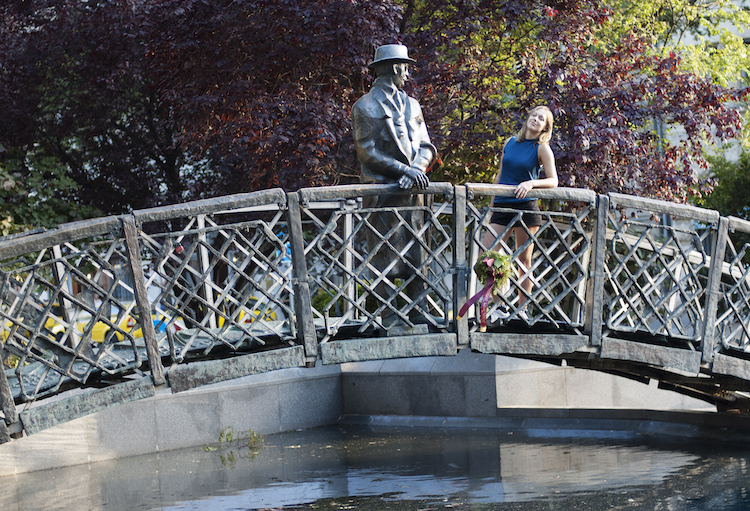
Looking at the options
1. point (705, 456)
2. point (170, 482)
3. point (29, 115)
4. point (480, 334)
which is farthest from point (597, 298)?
point (29, 115)

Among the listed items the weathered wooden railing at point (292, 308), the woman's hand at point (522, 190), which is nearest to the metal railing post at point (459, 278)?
the weathered wooden railing at point (292, 308)

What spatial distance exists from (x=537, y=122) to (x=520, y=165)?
376 millimetres

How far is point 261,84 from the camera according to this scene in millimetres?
11383

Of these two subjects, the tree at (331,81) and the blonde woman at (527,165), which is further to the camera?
the tree at (331,81)

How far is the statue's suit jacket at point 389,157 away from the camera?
6.94m

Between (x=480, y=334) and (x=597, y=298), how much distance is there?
973 mm

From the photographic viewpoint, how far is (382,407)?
470 inches

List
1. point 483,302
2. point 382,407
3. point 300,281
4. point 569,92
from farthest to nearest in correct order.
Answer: point 382,407 → point 569,92 → point 483,302 → point 300,281

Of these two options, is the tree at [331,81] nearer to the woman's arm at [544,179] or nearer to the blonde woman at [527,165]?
the blonde woman at [527,165]

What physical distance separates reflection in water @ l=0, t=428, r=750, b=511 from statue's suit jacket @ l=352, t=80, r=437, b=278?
6.94ft

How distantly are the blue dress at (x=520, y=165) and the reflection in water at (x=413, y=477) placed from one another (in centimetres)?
258

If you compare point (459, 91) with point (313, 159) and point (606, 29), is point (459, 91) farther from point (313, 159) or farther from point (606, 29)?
point (606, 29)

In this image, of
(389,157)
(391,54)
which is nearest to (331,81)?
(391,54)

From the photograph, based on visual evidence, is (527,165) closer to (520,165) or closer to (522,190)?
(520,165)
